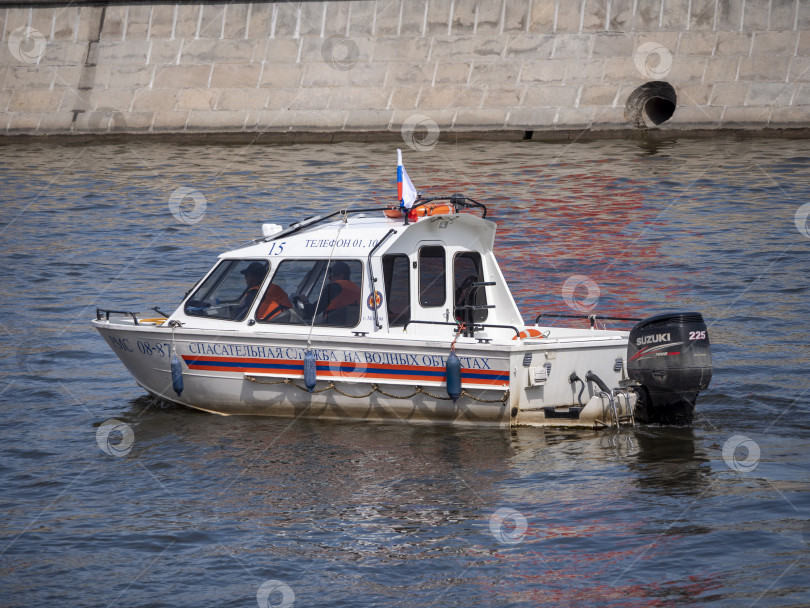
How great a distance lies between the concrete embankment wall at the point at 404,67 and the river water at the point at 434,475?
7.64 m

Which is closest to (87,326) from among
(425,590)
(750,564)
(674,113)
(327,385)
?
(327,385)

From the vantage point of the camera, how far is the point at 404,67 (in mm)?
32500

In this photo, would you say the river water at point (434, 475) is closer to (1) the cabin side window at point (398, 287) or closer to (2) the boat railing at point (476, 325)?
(2) the boat railing at point (476, 325)

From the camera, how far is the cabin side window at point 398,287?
13.9 meters

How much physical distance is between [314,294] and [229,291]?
1.17 meters

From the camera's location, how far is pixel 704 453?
41.8 feet

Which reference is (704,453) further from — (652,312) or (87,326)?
(87,326)

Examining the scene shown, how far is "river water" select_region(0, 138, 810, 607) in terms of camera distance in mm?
10047

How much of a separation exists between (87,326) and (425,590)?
1116cm

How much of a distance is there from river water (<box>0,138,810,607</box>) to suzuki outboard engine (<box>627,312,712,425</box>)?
1.69ft

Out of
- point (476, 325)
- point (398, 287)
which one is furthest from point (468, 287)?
point (398, 287)

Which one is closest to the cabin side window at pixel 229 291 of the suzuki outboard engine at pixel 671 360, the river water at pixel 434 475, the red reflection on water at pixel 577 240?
the river water at pixel 434 475

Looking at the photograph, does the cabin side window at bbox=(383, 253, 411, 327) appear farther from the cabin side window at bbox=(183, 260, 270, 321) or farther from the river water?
the cabin side window at bbox=(183, 260, 270, 321)

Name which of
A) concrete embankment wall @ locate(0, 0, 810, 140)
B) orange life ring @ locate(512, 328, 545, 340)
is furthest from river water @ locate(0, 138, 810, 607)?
concrete embankment wall @ locate(0, 0, 810, 140)
